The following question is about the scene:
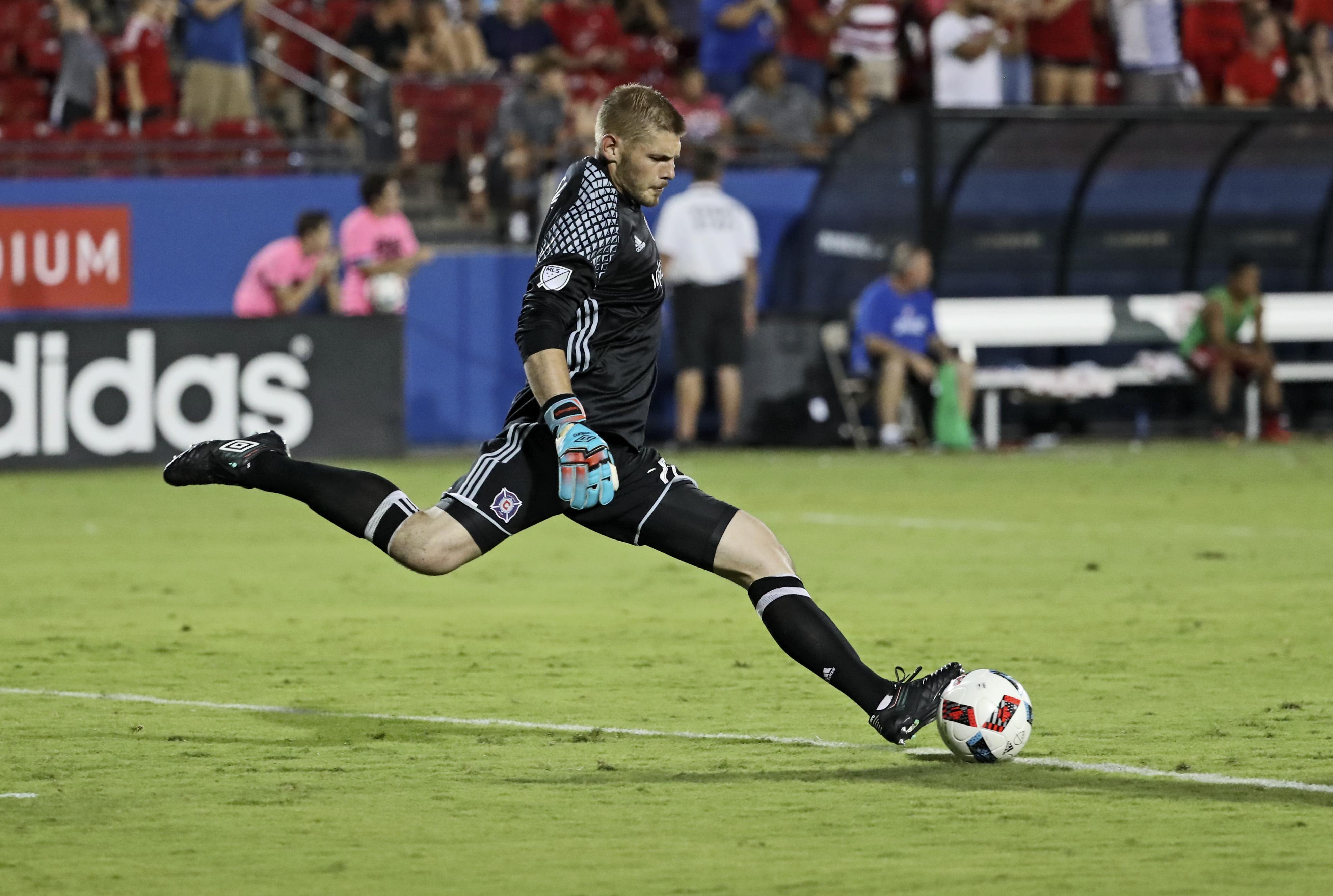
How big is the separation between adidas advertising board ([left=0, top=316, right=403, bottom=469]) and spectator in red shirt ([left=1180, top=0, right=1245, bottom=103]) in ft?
33.0

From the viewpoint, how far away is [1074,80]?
2270 centimetres

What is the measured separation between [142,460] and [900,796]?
42.0 feet

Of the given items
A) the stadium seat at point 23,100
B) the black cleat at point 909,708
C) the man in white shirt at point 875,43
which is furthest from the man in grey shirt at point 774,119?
the black cleat at point 909,708

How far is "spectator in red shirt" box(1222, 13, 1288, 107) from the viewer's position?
23391mm

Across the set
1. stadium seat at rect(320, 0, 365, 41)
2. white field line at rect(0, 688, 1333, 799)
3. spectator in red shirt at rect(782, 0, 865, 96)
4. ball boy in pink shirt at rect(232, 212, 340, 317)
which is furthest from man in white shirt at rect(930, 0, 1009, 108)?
white field line at rect(0, 688, 1333, 799)

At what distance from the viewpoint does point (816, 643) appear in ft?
21.4

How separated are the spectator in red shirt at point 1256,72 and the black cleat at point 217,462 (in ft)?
58.9

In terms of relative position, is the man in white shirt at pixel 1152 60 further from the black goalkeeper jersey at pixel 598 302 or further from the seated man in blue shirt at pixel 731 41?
the black goalkeeper jersey at pixel 598 302

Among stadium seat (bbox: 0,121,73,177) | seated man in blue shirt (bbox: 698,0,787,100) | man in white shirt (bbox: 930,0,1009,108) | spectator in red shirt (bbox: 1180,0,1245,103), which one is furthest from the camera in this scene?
Result: spectator in red shirt (bbox: 1180,0,1245,103)

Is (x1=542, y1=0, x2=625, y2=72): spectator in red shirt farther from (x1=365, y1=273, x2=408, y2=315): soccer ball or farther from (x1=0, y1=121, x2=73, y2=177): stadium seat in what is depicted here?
(x1=0, y1=121, x2=73, y2=177): stadium seat

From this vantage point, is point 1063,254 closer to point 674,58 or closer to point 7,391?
point 674,58

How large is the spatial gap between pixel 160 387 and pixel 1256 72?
1182 centimetres

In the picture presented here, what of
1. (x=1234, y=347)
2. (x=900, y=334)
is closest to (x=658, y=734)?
(x=900, y=334)

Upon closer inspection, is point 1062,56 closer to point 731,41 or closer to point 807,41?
point 807,41
